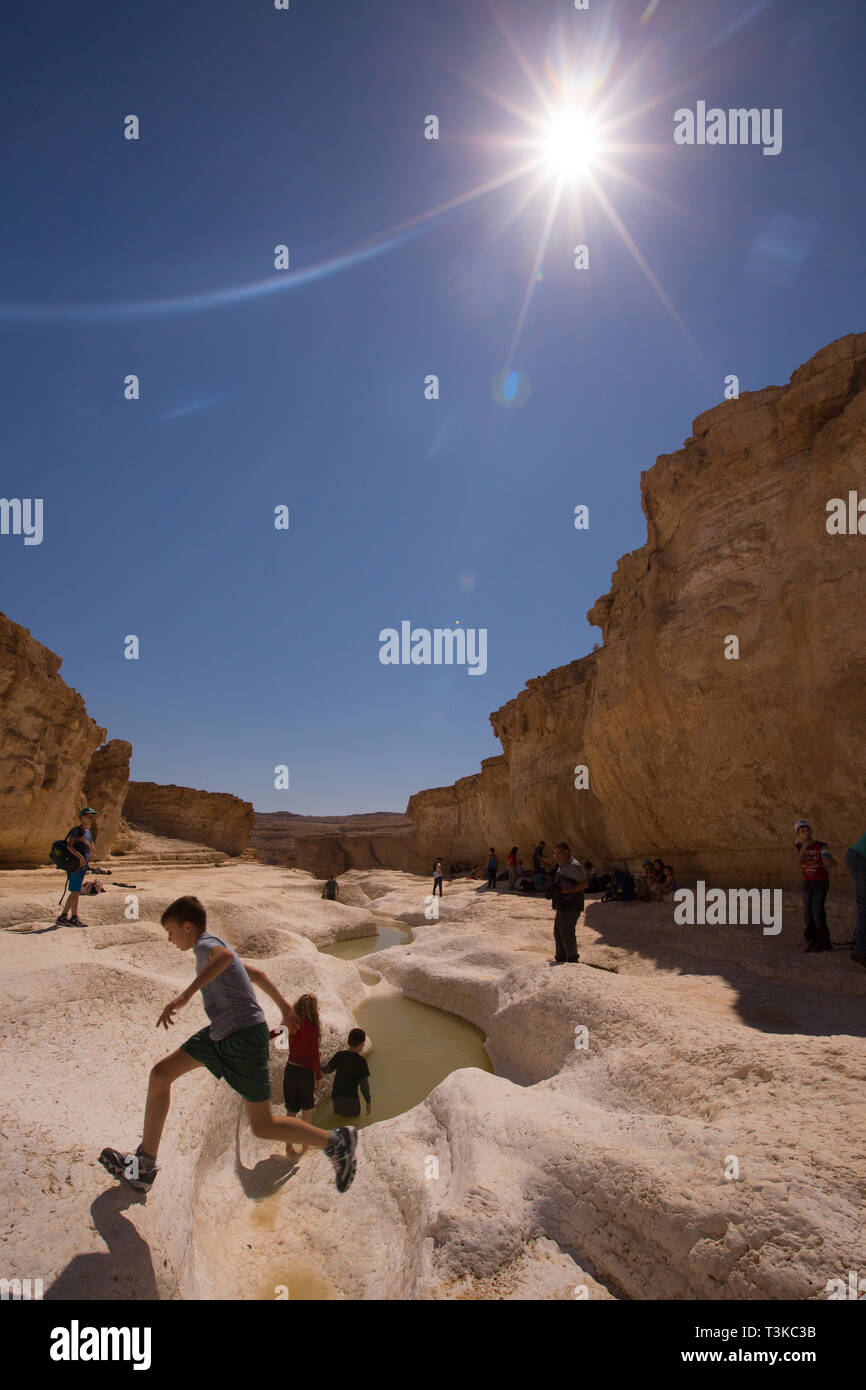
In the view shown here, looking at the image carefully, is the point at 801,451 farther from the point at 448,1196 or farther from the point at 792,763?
the point at 448,1196

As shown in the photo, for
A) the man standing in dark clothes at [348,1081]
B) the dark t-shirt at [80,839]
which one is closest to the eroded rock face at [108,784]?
the dark t-shirt at [80,839]

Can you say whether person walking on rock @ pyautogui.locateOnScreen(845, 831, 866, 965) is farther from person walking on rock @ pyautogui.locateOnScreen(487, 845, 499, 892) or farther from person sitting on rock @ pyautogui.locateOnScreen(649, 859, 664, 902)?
person walking on rock @ pyautogui.locateOnScreen(487, 845, 499, 892)

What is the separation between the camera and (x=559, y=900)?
25.8 ft

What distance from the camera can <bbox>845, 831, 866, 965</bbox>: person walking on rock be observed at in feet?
19.5

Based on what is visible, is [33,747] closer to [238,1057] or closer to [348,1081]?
[348,1081]

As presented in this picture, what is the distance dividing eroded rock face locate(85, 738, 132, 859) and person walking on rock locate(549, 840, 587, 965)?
23555mm

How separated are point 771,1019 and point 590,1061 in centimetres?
171

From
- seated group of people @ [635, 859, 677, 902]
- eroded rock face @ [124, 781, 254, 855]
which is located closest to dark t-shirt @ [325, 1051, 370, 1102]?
seated group of people @ [635, 859, 677, 902]

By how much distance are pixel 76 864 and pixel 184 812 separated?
3688 centimetres

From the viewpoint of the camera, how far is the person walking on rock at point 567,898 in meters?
7.59

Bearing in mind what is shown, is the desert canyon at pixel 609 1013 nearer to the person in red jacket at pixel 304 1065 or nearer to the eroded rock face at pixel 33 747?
the eroded rock face at pixel 33 747

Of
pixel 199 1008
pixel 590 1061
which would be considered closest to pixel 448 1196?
pixel 590 1061
